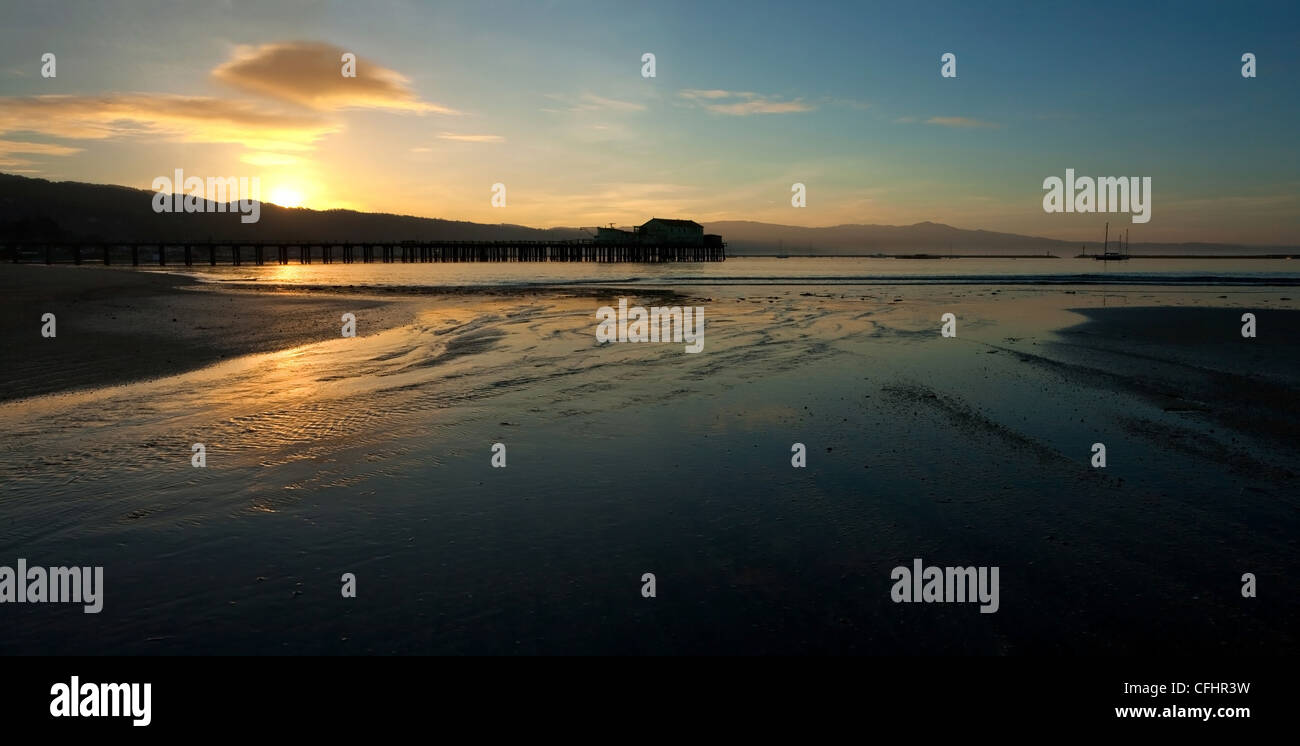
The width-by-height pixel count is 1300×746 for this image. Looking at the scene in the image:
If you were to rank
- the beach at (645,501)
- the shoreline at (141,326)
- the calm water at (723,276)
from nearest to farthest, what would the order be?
the beach at (645,501), the shoreline at (141,326), the calm water at (723,276)

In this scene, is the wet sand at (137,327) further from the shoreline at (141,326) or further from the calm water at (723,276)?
the calm water at (723,276)

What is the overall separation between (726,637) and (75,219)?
242688 millimetres

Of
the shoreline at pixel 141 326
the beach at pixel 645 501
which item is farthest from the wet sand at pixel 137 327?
the beach at pixel 645 501

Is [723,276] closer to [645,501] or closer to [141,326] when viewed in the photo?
[141,326]

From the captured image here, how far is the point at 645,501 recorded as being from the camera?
22.6 feet

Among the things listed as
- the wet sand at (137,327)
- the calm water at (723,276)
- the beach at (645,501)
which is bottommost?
the beach at (645,501)

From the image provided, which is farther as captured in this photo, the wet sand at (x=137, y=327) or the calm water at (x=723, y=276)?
the calm water at (x=723, y=276)

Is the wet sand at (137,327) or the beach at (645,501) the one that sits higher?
the wet sand at (137,327)

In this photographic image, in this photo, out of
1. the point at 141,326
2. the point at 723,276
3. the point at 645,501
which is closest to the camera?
the point at 645,501

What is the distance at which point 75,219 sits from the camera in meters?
185

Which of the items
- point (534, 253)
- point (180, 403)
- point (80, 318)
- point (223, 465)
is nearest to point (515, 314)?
point (80, 318)

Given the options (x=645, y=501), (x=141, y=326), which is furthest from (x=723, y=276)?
(x=645, y=501)

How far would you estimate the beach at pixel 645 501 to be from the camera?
14.6ft
